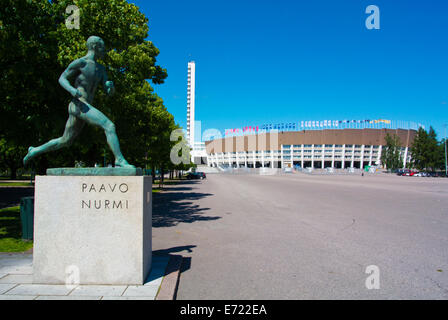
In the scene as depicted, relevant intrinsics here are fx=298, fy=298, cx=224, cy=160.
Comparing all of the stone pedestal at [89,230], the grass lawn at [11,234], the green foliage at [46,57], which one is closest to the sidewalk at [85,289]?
the stone pedestal at [89,230]

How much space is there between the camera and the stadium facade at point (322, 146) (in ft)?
404

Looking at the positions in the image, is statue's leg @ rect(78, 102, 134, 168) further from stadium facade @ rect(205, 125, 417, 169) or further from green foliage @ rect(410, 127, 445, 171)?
stadium facade @ rect(205, 125, 417, 169)

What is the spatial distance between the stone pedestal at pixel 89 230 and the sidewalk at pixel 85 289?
137mm

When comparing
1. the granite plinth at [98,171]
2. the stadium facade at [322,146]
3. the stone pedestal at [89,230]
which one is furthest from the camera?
the stadium facade at [322,146]

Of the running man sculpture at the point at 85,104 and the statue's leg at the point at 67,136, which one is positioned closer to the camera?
the running man sculpture at the point at 85,104

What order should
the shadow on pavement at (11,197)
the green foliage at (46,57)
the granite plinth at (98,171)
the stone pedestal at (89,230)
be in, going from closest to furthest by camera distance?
the stone pedestal at (89,230), the granite plinth at (98,171), the green foliage at (46,57), the shadow on pavement at (11,197)

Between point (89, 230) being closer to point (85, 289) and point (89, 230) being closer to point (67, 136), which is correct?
point (85, 289)

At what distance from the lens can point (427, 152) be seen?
293 ft

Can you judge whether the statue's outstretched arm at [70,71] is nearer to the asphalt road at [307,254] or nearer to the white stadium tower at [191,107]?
the asphalt road at [307,254]

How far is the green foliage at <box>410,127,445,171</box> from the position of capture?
89.1 m

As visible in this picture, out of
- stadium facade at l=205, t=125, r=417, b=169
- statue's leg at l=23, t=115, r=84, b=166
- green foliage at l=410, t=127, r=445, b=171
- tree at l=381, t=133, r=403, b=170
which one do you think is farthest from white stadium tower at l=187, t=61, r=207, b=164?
statue's leg at l=23, t=115, r=84, b=166

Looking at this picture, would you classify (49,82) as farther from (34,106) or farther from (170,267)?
(170,267)

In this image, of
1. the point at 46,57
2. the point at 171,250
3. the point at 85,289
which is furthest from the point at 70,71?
the point at 46,57

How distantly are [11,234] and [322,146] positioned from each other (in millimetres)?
126061
